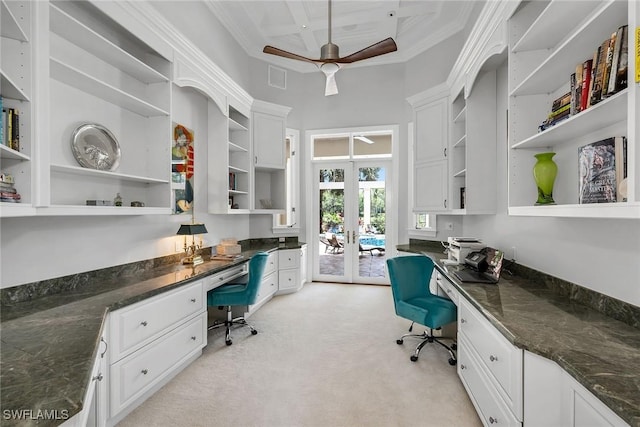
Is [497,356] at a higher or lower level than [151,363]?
higher

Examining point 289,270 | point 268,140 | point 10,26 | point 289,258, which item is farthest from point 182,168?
point 289,270

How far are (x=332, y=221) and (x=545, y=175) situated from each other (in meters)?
3.79

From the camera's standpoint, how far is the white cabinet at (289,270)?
457 centimetres

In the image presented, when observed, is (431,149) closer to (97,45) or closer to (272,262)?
(272,262)

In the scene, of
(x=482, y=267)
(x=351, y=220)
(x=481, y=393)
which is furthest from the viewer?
(x=351, y=220)

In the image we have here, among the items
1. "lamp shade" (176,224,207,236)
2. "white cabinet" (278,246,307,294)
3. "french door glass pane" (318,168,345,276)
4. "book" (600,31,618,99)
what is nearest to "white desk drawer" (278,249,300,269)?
"white cabinet" (278,246,307,294)

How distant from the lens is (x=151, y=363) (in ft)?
6.63

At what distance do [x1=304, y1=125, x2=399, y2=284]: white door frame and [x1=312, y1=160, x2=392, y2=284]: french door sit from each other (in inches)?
1.5

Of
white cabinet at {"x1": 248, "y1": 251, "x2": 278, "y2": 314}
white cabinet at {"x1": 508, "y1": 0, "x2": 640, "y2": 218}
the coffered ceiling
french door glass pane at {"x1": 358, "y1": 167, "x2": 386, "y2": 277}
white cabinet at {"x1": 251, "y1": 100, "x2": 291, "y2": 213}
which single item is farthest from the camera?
french door glass pane at {"x1": 358, "y1": 167, "x2": 386, "y2": 277}

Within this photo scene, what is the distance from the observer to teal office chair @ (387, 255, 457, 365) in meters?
2.46

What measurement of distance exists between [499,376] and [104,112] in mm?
3198

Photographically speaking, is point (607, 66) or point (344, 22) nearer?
point (607, 66)

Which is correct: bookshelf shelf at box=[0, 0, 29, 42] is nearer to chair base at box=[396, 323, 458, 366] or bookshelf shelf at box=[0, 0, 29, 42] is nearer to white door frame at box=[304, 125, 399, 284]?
chair base at box=[396, 323, 458, 366]

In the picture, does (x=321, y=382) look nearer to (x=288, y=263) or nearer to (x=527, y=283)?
(x=527, y=283)
